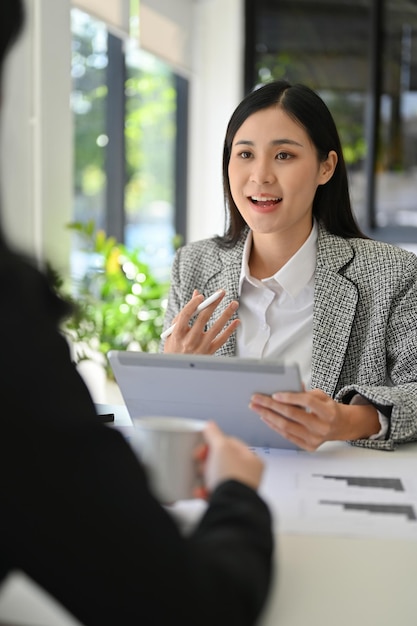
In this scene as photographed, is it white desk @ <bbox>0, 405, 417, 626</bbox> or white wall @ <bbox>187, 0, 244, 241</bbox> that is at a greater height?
white wall @ <bbox>187, 0, 244, 241</bbox>

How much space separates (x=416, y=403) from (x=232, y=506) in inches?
36.9

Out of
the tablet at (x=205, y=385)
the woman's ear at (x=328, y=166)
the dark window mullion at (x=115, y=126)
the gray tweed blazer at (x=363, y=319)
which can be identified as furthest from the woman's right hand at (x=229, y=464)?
the dark window mullion at (x=115, y=126)

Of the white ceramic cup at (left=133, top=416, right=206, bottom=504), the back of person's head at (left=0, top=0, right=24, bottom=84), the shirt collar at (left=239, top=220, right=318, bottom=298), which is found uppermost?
the back of person's head at (left=0, top=0, right=24, bottom=84)

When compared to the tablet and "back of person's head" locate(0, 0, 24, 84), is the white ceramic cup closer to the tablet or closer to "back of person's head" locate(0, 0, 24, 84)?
the tablet

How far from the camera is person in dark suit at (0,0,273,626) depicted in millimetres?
709

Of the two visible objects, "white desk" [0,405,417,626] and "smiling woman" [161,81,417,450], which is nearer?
"white desk" [0,405,417,626]

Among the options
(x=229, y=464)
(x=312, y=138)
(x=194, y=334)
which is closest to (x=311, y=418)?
(x=194, y=334)

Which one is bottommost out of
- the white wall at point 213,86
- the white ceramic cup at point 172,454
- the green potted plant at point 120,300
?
the green potted plant at point 120,300

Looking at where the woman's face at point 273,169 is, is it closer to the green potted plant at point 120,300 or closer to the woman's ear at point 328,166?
the woman's ear at point 328,166

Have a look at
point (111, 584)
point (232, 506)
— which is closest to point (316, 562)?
point (232, 506)

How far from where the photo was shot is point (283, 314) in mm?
2088

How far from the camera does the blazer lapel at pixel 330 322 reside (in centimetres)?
196

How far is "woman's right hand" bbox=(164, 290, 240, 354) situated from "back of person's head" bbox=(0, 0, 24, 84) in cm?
108

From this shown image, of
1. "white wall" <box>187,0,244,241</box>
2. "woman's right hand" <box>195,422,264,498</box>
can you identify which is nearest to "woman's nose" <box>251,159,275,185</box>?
"woman's right hand" <box>195,422,264,498</box>
